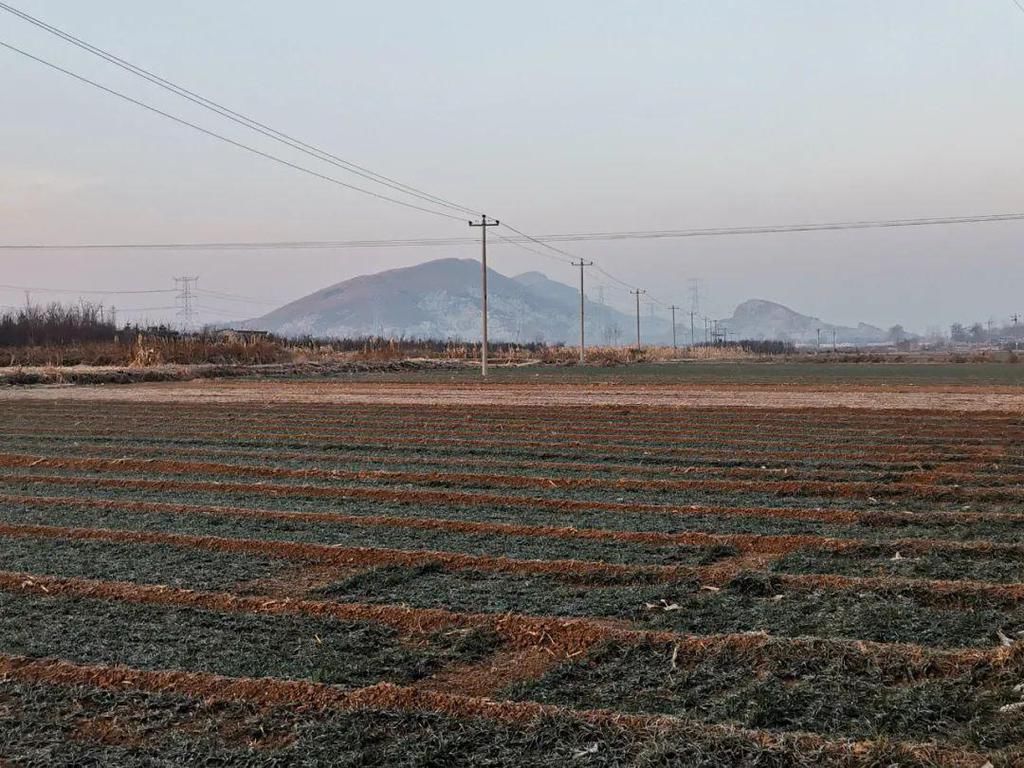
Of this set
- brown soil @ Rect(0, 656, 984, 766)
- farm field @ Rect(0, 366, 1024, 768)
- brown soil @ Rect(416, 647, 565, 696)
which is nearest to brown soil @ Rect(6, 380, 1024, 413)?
farm field @ Rect(0, 366, 1024, 768)

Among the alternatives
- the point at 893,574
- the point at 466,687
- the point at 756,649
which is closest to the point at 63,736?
the point at 466,687

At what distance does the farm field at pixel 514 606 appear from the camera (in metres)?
4.20

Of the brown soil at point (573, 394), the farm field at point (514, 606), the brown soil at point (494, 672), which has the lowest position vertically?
the brown soil at point (494, 672)

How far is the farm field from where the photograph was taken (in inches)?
165

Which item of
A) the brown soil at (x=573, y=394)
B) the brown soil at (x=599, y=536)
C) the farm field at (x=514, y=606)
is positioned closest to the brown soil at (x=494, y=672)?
the farm field at (x=514, y=606)

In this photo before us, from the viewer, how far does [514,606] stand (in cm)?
633

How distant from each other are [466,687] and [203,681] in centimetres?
123

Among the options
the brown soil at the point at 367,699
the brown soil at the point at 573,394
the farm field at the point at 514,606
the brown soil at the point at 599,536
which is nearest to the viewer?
the brown soil at the point at 367,699

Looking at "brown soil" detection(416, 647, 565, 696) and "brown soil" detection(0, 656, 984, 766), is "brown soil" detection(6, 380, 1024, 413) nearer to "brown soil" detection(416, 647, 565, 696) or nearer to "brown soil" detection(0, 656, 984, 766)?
"brown soil" detection(416, 647, 565, 696)

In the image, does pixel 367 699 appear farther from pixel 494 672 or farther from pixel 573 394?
pixel 573 394

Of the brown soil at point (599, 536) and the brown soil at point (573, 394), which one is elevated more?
the brown soil at point (573, 394)

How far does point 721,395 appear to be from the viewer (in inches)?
1109

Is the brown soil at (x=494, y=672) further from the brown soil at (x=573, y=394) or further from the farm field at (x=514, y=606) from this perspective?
the brown soil at (x=573, y=394)

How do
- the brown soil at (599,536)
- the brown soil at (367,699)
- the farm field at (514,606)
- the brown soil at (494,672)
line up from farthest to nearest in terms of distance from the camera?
the brown soil at (599,536)
the brown soil at (494,672)
the farm field at (514,606)
the brown soil at (367,699)
